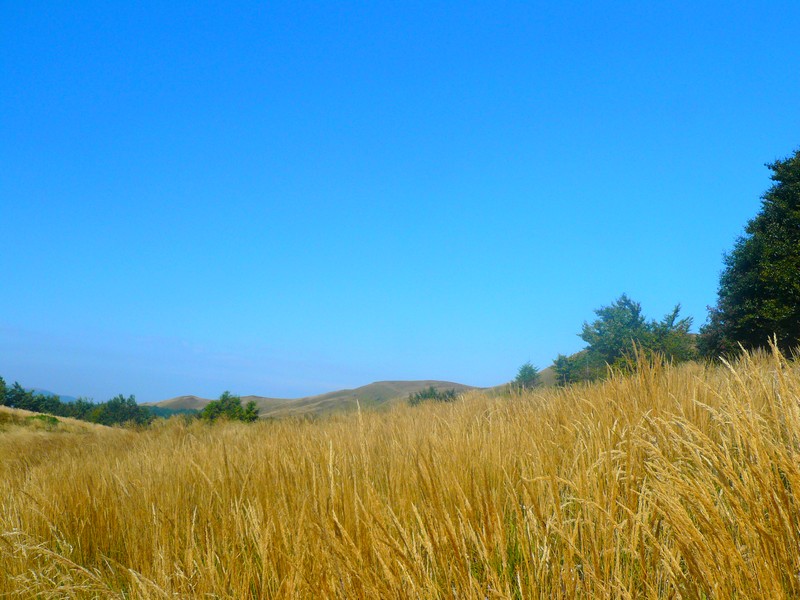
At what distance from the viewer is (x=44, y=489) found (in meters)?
6.05

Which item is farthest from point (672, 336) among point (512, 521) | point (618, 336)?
point (512, 521)

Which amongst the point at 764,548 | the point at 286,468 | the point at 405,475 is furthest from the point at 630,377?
the point at 764,548

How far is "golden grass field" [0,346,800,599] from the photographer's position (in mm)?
1685

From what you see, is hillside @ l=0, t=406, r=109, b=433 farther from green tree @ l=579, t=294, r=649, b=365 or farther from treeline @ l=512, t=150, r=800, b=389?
green tree @ l=579, t=294, r=649, b=365

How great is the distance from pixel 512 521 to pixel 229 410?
1766 cm

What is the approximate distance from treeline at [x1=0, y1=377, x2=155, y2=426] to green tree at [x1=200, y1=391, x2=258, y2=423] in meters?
6.47

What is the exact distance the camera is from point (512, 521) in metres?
2.79

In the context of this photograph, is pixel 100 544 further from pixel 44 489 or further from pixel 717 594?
pixel 717 594

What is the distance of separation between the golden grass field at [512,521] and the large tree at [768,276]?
21.4 m

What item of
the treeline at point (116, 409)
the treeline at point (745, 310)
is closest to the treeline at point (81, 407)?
the treeline at point (116, 409)

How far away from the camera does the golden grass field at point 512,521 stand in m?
1.68

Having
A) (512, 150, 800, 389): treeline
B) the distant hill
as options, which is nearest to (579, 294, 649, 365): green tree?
(512, 150, 800, 389): treeline

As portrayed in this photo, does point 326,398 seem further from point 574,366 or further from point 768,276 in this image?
point 768,276

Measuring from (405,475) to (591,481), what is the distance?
48.2 inches
